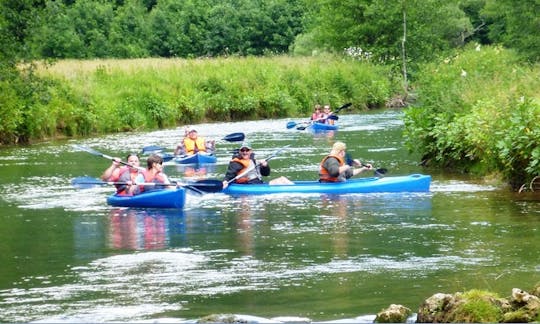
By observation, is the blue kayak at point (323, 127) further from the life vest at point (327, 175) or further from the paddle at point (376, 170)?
the life vest at point (327, 175)

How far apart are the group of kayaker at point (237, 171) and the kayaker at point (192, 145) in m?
4.71

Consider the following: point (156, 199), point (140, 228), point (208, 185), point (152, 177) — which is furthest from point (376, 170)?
point (140, 228)

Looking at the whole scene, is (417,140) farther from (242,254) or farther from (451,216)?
(242,254)

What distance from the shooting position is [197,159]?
24250mm

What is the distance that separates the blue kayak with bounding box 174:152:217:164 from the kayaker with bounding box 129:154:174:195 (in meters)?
5.71

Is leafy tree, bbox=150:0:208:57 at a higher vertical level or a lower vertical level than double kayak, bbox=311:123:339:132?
higher

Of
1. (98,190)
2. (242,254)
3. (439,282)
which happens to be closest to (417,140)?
(98,190)

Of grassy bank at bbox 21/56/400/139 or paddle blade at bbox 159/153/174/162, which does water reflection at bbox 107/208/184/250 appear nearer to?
paddle blade at bbox 159/153/174/162

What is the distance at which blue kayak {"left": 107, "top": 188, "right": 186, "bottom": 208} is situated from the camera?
691 inches

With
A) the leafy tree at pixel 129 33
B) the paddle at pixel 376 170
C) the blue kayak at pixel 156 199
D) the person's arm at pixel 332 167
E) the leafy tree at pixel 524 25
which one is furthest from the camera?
the leafy tree at pixel 129 33

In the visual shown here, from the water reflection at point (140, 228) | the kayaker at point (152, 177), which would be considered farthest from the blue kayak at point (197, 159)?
the water reflection at point (140, 228)

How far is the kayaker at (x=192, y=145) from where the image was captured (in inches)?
967

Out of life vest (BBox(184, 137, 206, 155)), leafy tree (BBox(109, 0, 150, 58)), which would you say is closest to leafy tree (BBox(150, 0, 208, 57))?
leafy tree (BBox(109, 0, 150, 58))

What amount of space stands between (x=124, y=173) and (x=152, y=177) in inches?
34.9
